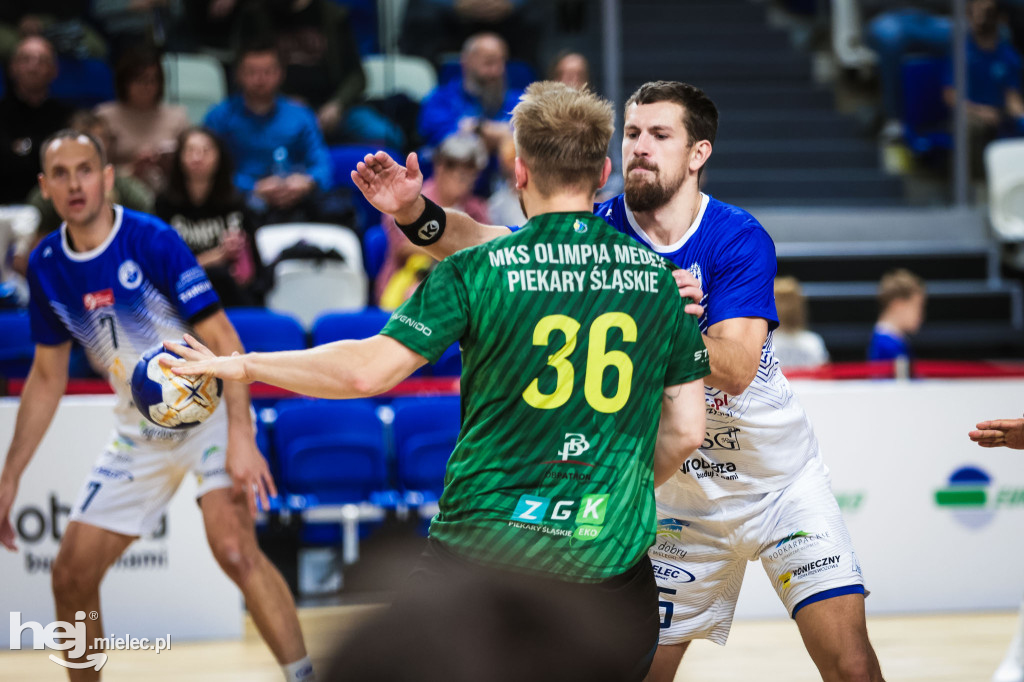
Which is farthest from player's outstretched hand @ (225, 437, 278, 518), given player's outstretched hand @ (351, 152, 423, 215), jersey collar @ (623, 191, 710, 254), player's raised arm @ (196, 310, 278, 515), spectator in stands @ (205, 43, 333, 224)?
spectator in stands @ (205, 43, 333, 224)

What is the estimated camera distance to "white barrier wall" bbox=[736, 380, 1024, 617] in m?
6.69

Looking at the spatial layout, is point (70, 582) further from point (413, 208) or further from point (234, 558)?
point (413, 208)

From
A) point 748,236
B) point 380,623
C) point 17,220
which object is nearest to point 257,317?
point 17,220

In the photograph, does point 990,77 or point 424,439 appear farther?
point 990,77

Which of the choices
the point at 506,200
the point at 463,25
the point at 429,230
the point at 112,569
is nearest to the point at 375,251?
the point at 506,200

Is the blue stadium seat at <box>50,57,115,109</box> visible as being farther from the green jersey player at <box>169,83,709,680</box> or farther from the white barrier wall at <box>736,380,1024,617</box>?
the green jersey player at <box>169,83,709,680</box>

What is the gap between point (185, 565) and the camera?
6387 mm

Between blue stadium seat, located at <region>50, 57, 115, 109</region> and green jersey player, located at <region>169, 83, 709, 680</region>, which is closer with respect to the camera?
green jersey player, located at <region>169, 83, 709, 680</region>

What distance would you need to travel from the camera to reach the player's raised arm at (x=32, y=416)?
471cm

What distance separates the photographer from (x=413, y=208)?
11.5 ft

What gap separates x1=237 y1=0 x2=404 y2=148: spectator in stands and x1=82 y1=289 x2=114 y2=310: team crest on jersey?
203 inches

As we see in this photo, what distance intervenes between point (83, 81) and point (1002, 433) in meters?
Answer: 8.45

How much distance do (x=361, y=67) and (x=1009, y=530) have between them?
608 cm

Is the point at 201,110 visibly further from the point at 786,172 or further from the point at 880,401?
the point at 880,401
